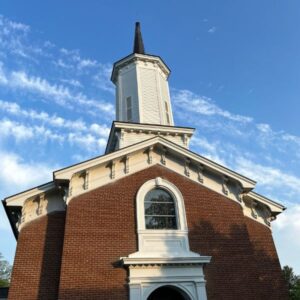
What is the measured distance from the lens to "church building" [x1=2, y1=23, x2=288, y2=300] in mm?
11312

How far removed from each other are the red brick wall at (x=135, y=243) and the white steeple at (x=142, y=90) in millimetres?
4975

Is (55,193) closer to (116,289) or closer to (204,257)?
(116,289)

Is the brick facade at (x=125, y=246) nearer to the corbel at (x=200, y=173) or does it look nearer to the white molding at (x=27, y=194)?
the corbel at (x=200, y=173)

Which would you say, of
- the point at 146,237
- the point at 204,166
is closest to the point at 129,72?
the point at 204,166

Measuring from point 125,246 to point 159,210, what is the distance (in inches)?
76.1

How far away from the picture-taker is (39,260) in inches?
460

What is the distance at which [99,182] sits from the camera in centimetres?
1294

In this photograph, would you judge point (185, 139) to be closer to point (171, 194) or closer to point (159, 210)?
point (171, 194)

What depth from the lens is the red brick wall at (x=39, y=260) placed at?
11172mm

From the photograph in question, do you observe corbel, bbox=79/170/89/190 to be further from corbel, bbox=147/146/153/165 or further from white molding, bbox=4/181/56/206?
corbel, bbox=147/146/153/165

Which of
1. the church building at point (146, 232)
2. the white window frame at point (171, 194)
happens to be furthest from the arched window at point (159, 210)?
the white window frame at point (171, 194)

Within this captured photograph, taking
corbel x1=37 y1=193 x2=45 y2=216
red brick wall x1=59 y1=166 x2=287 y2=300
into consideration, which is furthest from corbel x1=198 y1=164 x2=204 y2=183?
corbel x1=37 y1=193 x2=45 y2=216

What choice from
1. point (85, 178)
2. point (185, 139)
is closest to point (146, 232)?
point (85, 178)

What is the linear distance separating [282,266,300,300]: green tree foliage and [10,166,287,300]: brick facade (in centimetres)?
3494
